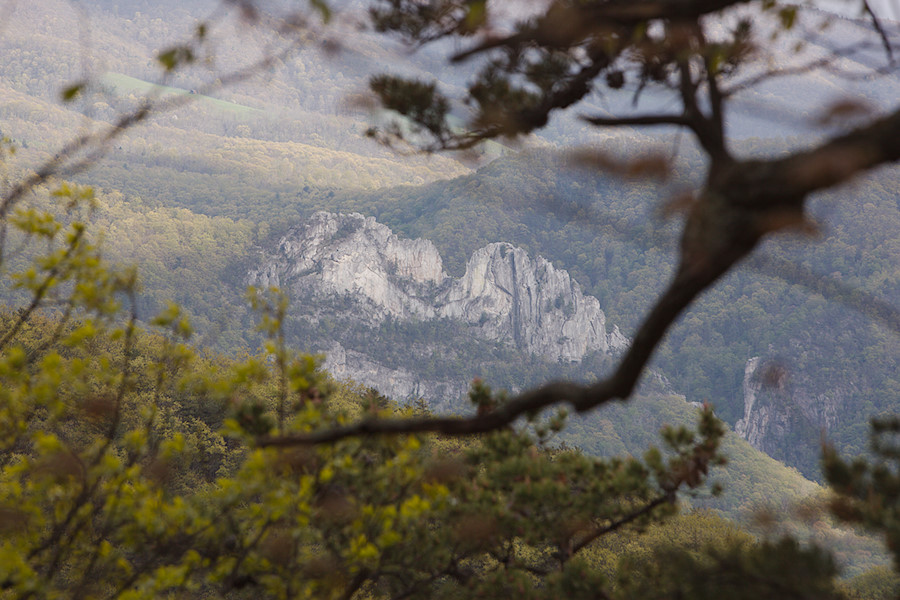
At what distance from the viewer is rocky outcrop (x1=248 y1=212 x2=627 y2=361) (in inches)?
4626

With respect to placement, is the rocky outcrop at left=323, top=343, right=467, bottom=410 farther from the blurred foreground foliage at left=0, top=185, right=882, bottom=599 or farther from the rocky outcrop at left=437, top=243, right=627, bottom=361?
the blurred foreground foliage at left=0, top=185, right=882, bottom=599

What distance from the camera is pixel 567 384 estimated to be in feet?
7.79

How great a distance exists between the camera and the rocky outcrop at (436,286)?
385ft

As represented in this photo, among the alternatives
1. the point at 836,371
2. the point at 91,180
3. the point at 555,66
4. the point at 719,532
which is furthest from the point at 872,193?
the point at 91,180

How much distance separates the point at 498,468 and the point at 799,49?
3160 mm

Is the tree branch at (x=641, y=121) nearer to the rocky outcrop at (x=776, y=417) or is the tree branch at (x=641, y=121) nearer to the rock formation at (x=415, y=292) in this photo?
the rocky outcrop at (x=776, y=417)

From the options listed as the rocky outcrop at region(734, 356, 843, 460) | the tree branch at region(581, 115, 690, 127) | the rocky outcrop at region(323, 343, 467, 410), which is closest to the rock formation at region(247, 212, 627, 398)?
the rocky outcrop at region(323, 343, 467, 410)

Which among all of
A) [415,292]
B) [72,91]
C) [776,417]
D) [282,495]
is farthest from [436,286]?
[72,91]

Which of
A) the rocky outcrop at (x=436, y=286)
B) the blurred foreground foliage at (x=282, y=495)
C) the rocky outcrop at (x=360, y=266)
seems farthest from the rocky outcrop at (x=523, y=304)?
the blurred foreground foliage at (x=282, y=495)

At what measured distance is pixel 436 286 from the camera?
12562 cm

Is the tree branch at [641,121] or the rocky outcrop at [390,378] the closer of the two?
the tree branch at [641,121]

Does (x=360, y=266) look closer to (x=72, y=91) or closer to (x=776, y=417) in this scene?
(x=776, y=417)

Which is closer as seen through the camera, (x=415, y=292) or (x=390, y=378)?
(x=390, y=378)

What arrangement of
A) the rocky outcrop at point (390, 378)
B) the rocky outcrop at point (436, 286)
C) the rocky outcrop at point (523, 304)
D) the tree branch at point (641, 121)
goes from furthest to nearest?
the rocky outcrop at point (523, 304) < the rocky outcrop at point (436, 286) < the rocky outcrop at point (390, 378) < the tree branch at point (641, 121)
